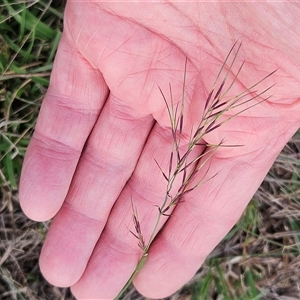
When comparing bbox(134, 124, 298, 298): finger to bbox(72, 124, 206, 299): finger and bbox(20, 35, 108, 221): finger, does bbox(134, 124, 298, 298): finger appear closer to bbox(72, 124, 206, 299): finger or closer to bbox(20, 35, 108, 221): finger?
bbox(72, 124, 206, 299): finger

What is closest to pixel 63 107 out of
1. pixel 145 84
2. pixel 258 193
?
pixel 145 84

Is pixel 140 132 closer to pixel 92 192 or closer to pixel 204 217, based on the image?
pixel 92 192

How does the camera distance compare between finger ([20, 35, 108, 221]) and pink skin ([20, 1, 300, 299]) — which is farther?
finger ([20, 35, 108, 221])

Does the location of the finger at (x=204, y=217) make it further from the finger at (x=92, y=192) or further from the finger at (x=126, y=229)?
the finger at (x=92, y=192)

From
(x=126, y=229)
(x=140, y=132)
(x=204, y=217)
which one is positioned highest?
(x=140, y=132)

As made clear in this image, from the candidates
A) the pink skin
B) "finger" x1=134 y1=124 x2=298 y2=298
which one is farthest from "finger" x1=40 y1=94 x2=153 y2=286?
"finger" x1=134 y1=124 x2=298 y2=298

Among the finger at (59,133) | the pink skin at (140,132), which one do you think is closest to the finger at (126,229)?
the pink skin at (140,132)

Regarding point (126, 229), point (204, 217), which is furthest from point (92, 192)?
point (204, 217)
